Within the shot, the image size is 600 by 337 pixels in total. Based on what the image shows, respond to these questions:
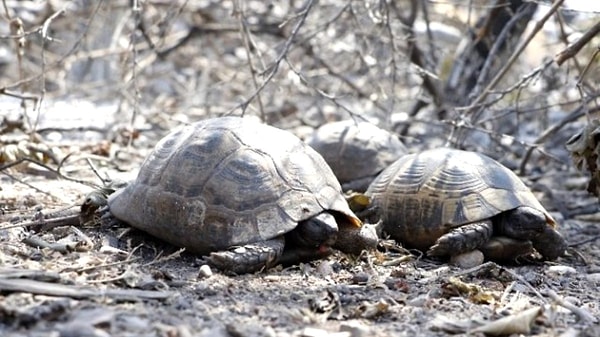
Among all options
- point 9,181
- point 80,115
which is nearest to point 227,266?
point 9,181

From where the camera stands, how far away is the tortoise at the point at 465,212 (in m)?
4.23

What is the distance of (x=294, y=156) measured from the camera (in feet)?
13.3

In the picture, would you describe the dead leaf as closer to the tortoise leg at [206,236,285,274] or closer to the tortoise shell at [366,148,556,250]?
the tortoise leg at [206,236,285,274]

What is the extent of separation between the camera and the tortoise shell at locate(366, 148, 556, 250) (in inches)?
168

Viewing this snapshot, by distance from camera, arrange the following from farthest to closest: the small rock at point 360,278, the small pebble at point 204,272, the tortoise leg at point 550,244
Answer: the tortoise leg at point 550,244, the small rock at point 360,278, the small pebble at point 204,272

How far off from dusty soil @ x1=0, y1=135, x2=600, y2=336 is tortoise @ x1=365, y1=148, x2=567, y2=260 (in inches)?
4.3

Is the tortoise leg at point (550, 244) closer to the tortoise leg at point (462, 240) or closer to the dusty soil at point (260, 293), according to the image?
the dusty soil at point (260, 293)

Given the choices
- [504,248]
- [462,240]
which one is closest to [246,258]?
[462,240]

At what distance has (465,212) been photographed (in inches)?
167

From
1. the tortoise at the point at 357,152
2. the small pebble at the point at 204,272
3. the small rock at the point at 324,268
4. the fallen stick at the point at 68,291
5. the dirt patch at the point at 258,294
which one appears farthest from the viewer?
the tortoise at the point at 357,152

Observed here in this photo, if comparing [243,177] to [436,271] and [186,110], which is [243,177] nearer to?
[436,271]

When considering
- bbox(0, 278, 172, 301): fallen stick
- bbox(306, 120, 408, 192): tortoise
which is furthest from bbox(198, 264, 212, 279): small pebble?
bbox(306, 120, 408, 192): tortoise

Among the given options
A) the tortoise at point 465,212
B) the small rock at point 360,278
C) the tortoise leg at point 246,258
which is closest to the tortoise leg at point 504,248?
the tortoise at point 465,212

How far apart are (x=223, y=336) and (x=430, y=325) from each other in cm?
75
